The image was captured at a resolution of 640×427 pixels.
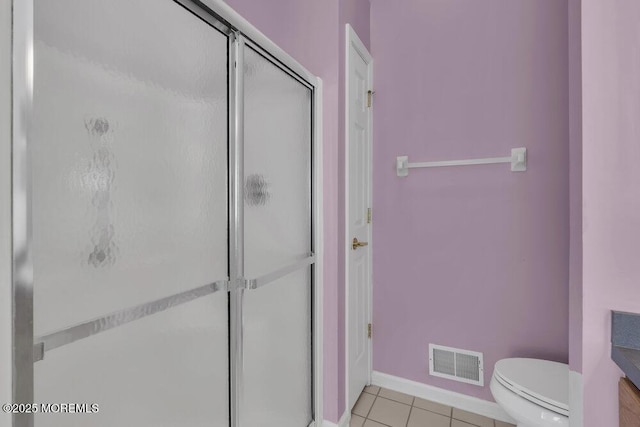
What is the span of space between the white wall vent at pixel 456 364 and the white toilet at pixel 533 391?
32cm

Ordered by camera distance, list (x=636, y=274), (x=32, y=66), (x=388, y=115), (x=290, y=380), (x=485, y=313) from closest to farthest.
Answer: (x=32, y=66), (x=636, y=274), (x=290, y=380), (x=485, y=313), (x=388, y=115)

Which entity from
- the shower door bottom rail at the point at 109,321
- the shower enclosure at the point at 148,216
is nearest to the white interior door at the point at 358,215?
the shower enclosure at the point at 148,216

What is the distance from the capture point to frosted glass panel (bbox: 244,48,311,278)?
1167 millimetres

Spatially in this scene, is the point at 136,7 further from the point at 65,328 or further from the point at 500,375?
the point at 500,375

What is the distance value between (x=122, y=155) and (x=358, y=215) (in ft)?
4.66

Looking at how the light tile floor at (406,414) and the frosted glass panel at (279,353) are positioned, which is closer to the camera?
the frosted glass panel at (279,353)

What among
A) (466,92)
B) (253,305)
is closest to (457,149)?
(466,92)

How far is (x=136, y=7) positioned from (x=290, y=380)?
1.49 meters

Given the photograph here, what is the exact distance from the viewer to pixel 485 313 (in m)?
1.87

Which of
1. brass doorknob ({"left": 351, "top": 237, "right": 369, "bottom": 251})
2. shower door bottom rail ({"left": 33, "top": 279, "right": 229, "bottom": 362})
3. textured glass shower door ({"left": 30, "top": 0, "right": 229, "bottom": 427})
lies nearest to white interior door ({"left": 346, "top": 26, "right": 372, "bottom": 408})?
brass doorknob ({"left": 351, "top": 237, "right": 369, "bottom": 251})

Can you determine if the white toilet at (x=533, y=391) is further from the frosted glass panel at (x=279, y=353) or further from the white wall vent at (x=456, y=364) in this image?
the frosted glass panel at (x=279, y=353)

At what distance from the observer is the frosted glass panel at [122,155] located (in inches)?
23.4

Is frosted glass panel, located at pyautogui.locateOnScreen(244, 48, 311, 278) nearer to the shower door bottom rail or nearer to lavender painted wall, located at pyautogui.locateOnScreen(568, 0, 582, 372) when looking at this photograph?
the shower door bottom rail

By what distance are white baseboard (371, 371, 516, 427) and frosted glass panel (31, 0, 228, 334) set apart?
166cm
